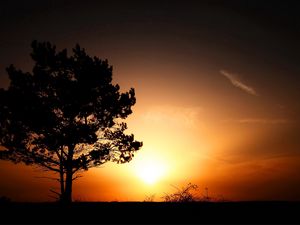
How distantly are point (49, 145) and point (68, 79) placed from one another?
451 centimetres

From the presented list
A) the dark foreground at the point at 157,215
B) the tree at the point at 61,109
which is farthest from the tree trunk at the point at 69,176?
the dark foreground at the point at 157,215

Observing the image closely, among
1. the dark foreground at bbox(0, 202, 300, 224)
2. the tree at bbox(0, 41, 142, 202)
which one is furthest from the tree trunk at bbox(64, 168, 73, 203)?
the dark foreground at bbox(0, 202, 300, 224)

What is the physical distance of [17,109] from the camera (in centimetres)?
2016

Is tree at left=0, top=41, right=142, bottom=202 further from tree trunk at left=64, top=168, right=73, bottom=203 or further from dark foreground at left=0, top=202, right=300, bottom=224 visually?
dark foreground at left=0, top=202, right=300, bottom=224

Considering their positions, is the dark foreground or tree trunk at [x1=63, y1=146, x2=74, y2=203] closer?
the dark foreground

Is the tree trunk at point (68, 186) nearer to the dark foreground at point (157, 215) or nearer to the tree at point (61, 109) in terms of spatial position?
the tree at point (61, 109)

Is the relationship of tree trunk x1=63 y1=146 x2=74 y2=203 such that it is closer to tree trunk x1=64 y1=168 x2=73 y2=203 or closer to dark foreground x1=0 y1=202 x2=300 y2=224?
tree trunk x1=64 y1=168 x2=73 y2=203

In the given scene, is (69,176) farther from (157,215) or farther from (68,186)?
(157,215)

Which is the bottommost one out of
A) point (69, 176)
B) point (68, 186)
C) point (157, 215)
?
point (157, 215)

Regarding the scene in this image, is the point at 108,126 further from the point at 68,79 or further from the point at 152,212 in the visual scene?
the point at 152,212

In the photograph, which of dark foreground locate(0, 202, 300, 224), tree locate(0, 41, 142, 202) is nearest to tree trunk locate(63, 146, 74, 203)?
tree locate(0, 41, 142, 202)

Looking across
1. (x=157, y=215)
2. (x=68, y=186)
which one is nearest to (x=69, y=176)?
(x=68, y=186)

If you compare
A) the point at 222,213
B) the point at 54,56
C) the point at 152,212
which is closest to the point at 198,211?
the point at 222,213

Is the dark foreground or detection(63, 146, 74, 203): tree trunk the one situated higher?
detection(63, 146, 74, 203): tree trunk
